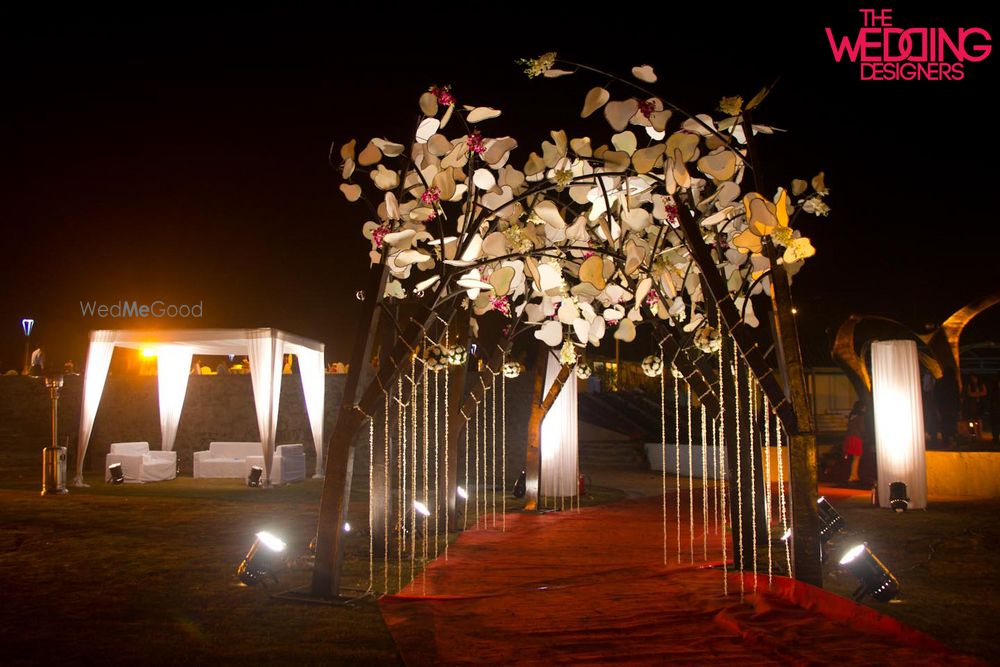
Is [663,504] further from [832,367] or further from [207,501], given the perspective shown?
[832,367]

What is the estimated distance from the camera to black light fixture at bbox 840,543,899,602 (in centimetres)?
508

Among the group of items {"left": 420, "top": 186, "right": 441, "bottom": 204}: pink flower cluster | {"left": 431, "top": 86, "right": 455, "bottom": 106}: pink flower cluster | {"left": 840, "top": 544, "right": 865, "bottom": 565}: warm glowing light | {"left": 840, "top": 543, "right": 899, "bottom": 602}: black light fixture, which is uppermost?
{"left": 431, "top": 86, "right": 455, "bottom": 106}: pink flower cluster

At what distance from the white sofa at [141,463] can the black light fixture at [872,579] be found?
37.5 ft

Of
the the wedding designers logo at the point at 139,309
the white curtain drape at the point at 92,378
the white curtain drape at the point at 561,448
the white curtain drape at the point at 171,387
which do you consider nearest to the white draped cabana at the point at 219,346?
the white curtain drape at the point at 92,378

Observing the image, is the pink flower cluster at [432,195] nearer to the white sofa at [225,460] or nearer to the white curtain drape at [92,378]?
the white curtain drape at [92,378]

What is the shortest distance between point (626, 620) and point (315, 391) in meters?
10.5

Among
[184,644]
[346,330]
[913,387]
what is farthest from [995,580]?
[346,330]

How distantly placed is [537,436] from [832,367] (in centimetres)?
1992

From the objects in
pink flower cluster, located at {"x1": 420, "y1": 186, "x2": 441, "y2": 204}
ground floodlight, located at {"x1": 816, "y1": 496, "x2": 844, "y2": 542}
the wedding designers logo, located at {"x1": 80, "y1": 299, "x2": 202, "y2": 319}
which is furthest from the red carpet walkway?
the wedding designers logo, located at {"x1": 80, "y1": 299, "x2": 202, "y2": 319}

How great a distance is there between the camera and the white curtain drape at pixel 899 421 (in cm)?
985

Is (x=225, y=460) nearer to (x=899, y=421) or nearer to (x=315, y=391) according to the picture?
(x=315, y=391)

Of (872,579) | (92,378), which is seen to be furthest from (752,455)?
(92,378)

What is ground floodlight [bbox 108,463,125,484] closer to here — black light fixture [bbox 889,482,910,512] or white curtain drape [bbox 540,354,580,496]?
white curtain drape [bbox 540,354,580,496]

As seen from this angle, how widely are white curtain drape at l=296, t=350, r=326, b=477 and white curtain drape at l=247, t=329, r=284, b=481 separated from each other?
1708 millimetres
